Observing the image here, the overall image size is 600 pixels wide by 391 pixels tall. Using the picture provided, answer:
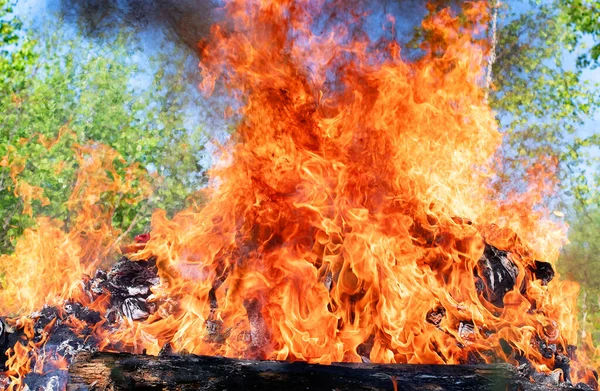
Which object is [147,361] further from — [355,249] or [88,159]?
[88,159]

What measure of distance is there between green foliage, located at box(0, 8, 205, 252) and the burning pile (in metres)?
11.8

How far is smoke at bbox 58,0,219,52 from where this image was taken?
36.7 ft

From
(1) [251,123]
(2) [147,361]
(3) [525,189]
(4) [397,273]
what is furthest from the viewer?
(3) [525,189]

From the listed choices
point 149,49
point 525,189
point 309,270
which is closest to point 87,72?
point 149,49

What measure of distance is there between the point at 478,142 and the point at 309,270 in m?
3.64

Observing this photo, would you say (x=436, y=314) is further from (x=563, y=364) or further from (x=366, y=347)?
(x=563, y=364)

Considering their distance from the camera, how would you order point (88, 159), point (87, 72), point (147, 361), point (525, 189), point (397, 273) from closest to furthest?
point (147, 361), point (397, 273), point (525, 189), point (88, 159), point (87, 72)

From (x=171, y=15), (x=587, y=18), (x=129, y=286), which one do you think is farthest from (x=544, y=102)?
(x=129, y=286)

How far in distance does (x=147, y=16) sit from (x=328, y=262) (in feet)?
36.1

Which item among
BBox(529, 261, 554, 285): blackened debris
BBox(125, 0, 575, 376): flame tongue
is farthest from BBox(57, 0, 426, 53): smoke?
BBox(529, 261, 554, 285): blackened debris

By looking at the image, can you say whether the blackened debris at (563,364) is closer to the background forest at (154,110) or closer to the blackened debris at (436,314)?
the blackened debris at (436,314)

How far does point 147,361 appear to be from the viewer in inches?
A: 167

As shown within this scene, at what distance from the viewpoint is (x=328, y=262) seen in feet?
19.8

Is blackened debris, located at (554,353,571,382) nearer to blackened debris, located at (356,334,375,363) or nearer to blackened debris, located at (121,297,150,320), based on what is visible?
blackened debris, located at (356,334,375,363)
